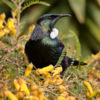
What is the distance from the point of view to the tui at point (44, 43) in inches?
61.9

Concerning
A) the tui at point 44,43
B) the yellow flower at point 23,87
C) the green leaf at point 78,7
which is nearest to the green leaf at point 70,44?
the tui at point 44,43

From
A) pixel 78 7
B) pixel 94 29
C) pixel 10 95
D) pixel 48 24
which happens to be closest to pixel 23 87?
pixel 10 95

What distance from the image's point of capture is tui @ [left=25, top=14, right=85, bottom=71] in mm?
1571

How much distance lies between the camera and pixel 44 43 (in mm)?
1569

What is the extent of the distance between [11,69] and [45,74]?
12 centimetres

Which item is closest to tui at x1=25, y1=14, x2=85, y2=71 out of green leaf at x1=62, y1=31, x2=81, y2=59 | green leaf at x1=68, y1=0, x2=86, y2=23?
green leaf at x1=62, y1=31, x2=81, y2=59

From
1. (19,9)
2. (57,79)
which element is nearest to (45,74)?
(57,79)

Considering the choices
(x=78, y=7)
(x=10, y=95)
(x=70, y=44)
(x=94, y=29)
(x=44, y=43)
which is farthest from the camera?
(x=94, y=29)

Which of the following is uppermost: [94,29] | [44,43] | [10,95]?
[10,95]

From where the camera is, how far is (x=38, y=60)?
5.29 ft

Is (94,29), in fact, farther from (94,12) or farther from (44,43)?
(44,43)

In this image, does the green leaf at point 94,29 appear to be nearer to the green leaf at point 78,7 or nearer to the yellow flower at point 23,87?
the green leaf at point 78,7

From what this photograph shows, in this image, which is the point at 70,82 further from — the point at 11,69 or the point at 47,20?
the point at 47,20

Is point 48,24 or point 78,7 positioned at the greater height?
point 48,24
